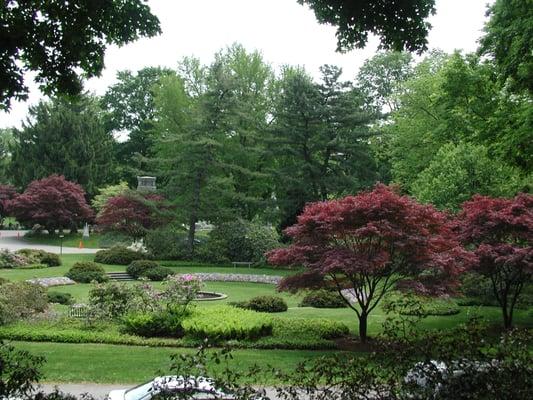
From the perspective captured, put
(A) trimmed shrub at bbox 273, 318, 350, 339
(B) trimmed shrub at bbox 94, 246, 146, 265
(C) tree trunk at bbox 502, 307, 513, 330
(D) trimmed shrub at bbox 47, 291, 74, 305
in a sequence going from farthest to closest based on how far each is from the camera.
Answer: (B) trimmed shrub at bbox 94, 246, 146, 265, (D) trimmed shrub at bbox 47, 291, 74, 305, (C) tree trunk at bbox 502, 307, 513, 330, (A) trimmed shrub at bbox 273, 318, 350, 339

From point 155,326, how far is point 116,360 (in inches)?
117

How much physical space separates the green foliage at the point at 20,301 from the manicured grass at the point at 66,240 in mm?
29154

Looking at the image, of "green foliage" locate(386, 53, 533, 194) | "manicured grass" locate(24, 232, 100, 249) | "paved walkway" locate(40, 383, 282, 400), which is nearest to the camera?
"paved walkway" locate(40, 383, 282, 400)

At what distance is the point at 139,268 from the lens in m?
30.6

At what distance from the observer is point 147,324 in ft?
50.5

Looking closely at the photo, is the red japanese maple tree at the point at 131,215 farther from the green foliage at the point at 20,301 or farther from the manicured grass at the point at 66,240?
the green foliage at the point at 20,301

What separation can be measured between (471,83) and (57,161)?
4435 centimetres

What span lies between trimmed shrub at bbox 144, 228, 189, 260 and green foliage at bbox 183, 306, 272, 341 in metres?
20.1

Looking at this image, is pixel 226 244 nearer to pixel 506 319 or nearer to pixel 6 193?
pixel 506 319

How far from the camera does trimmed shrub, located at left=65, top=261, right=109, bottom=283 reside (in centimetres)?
2811

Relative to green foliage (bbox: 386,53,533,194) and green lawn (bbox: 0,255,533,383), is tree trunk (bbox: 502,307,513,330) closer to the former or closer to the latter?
green lawn (bbox: 0,255,533,383)

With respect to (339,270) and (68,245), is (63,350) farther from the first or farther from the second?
(68,245)

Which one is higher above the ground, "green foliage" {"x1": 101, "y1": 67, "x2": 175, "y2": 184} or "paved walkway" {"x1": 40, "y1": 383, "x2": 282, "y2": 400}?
"green foliage" {"x1": 101, "y1": 67, "x2": 175, "y2": 184}

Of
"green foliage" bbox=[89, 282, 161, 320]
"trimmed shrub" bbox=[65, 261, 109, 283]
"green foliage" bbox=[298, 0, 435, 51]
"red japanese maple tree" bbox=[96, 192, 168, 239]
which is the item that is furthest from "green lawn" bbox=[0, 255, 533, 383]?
"red japanese maple tree" bbox=[96, 192, 168, 239]
